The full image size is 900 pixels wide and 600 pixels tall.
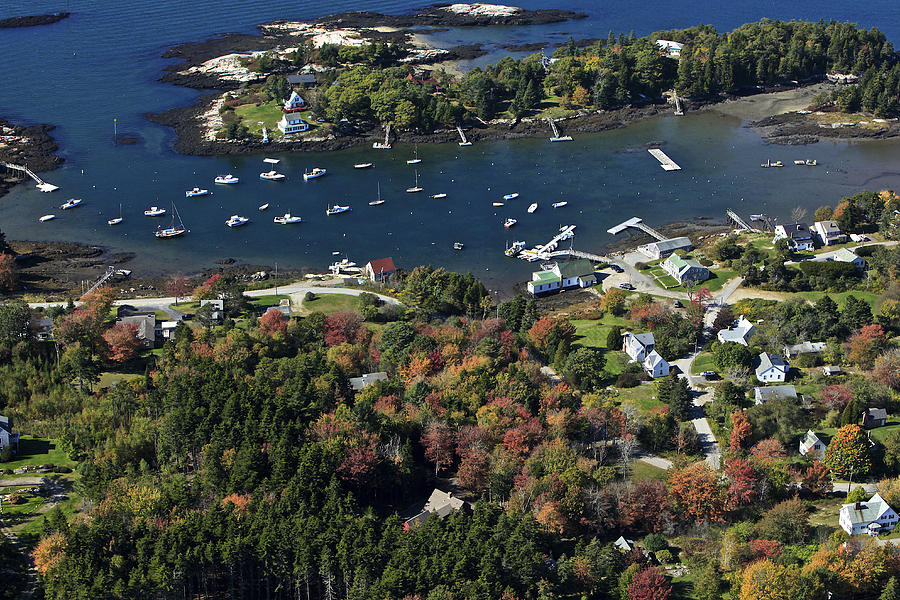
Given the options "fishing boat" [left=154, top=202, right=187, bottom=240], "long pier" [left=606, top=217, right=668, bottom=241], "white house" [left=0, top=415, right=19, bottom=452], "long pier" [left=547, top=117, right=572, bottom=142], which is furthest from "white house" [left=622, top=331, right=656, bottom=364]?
"fishing boat" [left=154, top=202, right=187, bottom=240]

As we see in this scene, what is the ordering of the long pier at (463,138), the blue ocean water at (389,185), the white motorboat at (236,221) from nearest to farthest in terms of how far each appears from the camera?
the blue ocean water at (389,185)
the white motorboat at (236,221)
the long pier at (463,138)

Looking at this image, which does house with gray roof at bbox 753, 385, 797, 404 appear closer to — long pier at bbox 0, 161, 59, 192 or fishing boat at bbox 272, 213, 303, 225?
fishing boat at bbox 272, 213, 303, 225

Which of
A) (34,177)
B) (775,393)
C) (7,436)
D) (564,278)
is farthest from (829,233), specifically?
(34,177)

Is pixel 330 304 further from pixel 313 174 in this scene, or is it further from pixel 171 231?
pixel 313 174

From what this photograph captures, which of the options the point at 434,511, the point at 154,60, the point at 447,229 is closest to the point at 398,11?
the point at 154,60

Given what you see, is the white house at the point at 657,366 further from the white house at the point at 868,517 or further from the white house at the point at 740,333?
the white house at the point at 868,517

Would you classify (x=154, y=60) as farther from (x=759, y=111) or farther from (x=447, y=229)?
(x=759, y=111)

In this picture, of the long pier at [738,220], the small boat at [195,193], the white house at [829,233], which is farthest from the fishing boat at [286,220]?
the white house at [829,233]
